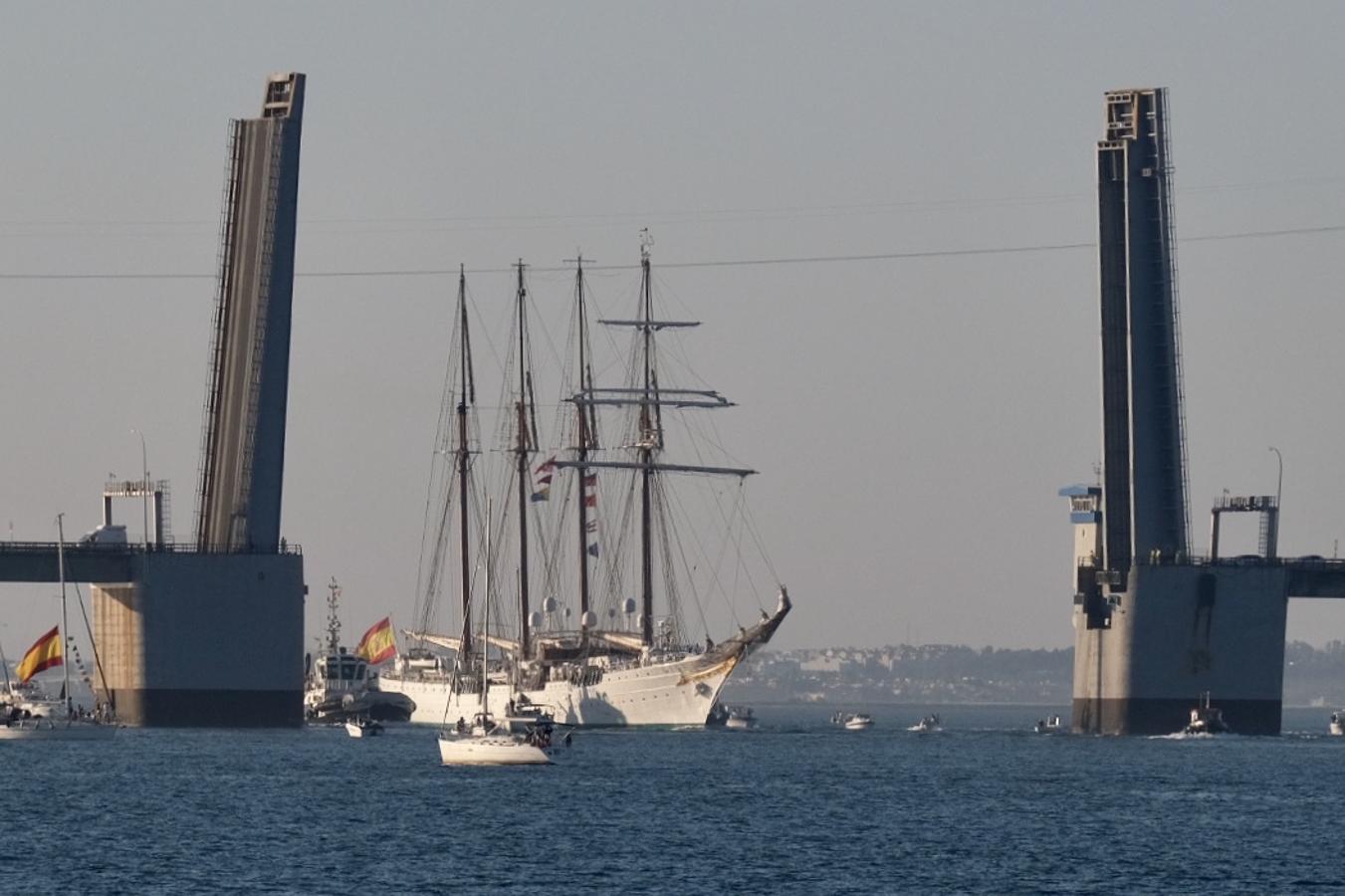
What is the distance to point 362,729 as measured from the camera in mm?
152125

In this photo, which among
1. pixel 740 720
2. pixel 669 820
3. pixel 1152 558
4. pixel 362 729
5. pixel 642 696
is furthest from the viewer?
pixel 740 720

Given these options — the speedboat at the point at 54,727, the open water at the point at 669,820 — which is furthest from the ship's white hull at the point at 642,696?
the speedboat at the point at 54,727

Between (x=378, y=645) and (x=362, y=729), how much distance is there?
35.0m

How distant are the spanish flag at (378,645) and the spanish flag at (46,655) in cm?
4166

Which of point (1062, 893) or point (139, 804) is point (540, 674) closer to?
point (139, 804)

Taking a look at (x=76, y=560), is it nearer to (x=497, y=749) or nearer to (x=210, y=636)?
(x=210, y=636)

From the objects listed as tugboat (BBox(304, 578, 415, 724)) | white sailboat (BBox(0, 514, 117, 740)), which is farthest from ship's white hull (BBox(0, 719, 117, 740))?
tugboat (BBox(304, 578, 415, 724))

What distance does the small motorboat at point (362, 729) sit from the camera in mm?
151500

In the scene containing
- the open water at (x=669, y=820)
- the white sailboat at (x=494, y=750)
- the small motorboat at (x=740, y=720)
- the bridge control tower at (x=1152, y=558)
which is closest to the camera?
the open water at (x=669, y=820)

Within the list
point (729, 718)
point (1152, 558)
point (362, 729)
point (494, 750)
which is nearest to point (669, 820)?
point (494, 750)

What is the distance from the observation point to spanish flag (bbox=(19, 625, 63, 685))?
144750 mm

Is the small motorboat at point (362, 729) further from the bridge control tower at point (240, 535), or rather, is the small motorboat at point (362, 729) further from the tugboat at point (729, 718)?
the tugboat at point (729, 718)

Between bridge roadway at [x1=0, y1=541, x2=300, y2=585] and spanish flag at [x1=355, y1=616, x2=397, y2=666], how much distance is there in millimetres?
43668

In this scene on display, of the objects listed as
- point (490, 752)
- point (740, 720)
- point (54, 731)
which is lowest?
point (740, 720)
